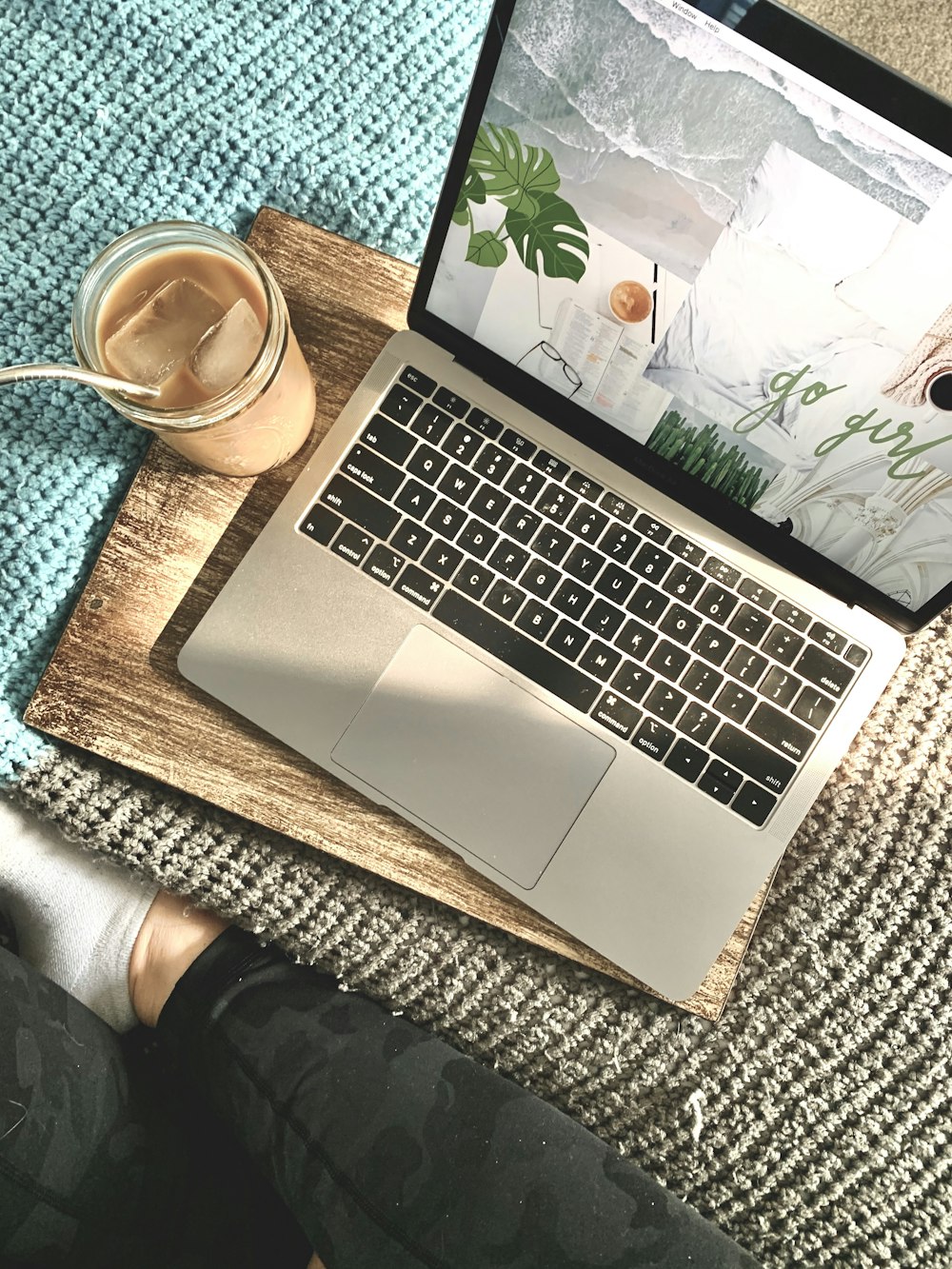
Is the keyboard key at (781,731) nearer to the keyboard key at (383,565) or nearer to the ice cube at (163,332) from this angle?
the keyboard key at (383,565)

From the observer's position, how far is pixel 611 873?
0.46 meters

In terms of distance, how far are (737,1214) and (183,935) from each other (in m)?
0.39

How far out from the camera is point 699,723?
18.1 inches

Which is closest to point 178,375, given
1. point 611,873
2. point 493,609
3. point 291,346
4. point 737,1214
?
point 291,346

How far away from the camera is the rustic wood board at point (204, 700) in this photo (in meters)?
0.48

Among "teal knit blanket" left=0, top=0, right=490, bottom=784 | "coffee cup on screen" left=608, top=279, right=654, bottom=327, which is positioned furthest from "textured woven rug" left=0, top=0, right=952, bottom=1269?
"coffee cup on screen" left=608, top=279, right=654, bottom=327

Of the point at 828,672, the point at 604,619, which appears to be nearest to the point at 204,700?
the point at 604,619

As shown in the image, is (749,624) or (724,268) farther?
(749,624)

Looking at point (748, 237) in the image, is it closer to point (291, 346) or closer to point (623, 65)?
point (623, 65)

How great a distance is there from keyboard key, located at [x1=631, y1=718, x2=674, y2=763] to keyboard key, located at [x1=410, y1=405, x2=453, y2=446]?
180mm

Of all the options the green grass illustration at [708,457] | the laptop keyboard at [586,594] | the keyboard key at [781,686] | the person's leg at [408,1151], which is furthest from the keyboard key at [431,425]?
the person's leg at [408,1151]

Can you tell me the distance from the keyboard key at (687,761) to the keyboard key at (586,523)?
0.12 meters

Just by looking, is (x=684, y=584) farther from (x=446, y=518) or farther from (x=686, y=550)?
(x=446, y=518)

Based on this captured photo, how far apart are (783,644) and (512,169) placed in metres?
0.26
